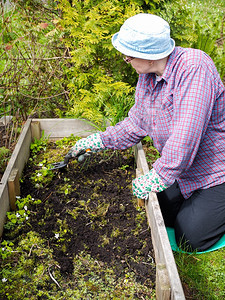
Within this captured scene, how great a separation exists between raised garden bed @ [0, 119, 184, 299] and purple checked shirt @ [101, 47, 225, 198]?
33cm

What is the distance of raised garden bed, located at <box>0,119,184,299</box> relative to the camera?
2.19m

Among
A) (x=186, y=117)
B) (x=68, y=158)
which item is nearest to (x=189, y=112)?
(x=186, y=117)

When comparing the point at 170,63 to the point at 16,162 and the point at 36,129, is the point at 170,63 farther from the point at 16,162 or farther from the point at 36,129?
the point at 36,129

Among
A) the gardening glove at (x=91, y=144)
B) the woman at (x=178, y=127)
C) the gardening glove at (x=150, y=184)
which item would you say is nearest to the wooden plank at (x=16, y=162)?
the gardening glove at (x=91, y=144)

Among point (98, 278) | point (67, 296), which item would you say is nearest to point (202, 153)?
point (98, 278)

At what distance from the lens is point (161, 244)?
82.1 inches

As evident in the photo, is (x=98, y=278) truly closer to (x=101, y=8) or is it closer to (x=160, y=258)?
(x=160, y=258)

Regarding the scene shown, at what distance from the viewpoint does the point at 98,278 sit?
2254 mm

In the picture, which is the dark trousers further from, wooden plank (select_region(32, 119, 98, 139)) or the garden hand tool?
wooden plank (select_region(32, 119, 98, 139))

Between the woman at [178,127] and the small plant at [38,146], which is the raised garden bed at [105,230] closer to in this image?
the small plant at [38,146]

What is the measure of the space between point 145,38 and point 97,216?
1.35 m

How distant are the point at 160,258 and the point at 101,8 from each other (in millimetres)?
2236

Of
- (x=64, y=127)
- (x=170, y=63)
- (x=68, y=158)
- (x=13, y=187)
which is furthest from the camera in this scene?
(x=64, y=127)

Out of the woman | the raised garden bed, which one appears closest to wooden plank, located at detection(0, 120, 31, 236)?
the raised garden bed
